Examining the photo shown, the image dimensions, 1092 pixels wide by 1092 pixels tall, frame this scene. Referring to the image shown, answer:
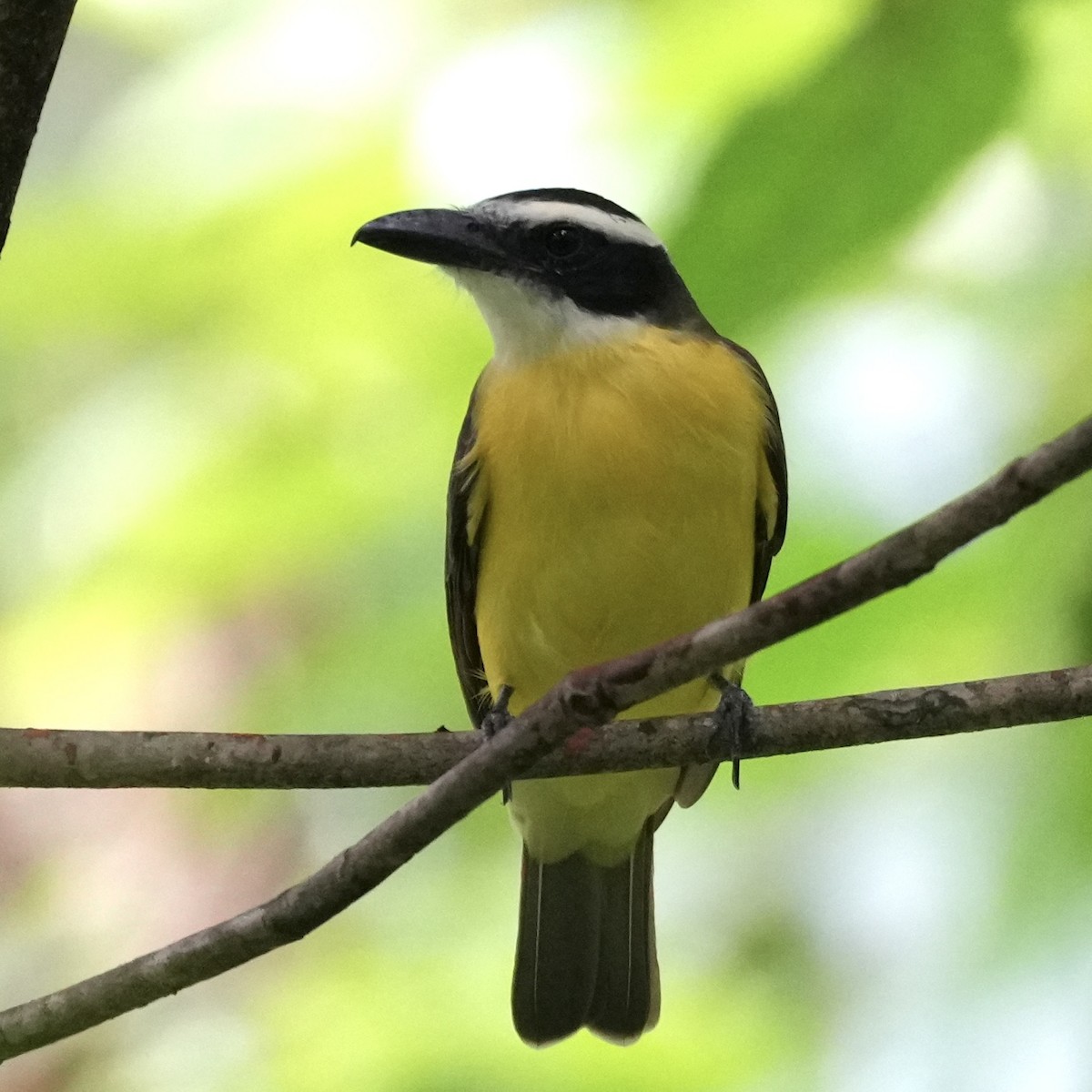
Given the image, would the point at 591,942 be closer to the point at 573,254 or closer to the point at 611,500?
the point at 611,500

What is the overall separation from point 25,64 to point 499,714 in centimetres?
192

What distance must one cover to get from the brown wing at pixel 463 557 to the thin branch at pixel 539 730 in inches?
53.8

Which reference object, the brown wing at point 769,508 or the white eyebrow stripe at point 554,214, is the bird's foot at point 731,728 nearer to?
the brown wing at point 769,508

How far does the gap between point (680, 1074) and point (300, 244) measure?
5.35ft

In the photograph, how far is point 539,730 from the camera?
1.71 metres

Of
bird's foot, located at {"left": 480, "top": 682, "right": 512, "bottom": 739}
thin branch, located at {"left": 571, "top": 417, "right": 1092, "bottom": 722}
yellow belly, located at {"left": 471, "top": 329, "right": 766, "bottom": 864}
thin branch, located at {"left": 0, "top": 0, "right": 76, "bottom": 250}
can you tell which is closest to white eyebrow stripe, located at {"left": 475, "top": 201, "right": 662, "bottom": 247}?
yellow belly, located at {"left": 471, "top": 329, "right": 766, "bottom": 864}

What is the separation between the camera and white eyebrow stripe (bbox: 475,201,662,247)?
3.49 metres

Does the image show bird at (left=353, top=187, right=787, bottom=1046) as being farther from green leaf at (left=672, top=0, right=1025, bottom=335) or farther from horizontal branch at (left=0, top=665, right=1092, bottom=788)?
green leaf at (left=672, top=0, right=1025, bottom=335)

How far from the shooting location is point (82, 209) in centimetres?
254

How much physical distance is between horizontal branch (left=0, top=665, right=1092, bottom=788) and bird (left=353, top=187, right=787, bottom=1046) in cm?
81

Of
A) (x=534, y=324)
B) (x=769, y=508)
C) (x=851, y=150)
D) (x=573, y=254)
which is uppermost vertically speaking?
(x=573, y=254)

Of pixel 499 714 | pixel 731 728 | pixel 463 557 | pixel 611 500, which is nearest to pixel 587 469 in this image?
pixel 611 500

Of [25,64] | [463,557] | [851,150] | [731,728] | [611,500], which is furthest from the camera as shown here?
[463,557]

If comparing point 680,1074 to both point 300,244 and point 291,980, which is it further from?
point 300,244
